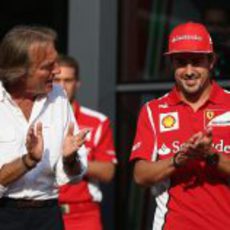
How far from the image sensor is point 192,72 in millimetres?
5273

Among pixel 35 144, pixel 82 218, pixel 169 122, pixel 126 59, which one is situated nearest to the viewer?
pixel 35 144

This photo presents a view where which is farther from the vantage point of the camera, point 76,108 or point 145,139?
point 76,108

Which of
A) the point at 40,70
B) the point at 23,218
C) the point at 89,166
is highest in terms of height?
the point at 40,70

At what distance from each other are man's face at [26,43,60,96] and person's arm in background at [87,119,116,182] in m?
1.53

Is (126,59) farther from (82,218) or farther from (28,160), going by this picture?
(28,160)

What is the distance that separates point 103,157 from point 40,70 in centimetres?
171

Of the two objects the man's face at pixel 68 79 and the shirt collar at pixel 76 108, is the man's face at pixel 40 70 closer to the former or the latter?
the man's face at pixel 68 79

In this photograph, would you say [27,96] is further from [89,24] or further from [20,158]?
[89,24]

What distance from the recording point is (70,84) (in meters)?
6.74

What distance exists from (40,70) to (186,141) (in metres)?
0.83

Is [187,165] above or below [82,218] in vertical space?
above

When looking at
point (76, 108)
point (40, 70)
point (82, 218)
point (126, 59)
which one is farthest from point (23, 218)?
point (126, 59)

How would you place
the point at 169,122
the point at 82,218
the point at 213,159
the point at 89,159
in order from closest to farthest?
the point at 213,159 → the point at 169,122 → the point at 82,218 → the point at 89,159

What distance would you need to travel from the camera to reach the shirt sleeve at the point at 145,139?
536 centimetres
